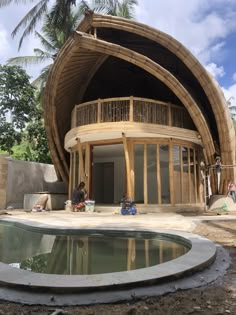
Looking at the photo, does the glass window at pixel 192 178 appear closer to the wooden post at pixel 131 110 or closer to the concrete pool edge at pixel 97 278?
the wooden post at pixel 131 110

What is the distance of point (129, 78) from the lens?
14406 millimetres

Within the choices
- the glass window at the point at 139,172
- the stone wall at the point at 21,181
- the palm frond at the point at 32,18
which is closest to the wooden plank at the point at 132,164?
the glass window at the point at 139,172

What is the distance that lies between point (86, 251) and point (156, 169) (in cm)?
639

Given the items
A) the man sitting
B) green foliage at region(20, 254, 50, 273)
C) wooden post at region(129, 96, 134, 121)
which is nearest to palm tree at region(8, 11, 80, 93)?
wooden post at region(129, 96, 134, 121)

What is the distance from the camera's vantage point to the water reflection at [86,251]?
3745 mm

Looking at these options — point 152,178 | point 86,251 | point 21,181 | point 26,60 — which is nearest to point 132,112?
point 152,178

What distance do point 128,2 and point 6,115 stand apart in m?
10.1

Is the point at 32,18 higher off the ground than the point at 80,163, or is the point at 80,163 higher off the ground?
the point at 32,18

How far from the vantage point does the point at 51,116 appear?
524 inches

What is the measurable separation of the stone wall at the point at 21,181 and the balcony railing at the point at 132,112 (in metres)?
4.58

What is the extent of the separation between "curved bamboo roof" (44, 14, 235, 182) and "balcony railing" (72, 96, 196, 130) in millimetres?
777

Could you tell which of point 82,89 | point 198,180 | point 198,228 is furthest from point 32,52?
point 198,228

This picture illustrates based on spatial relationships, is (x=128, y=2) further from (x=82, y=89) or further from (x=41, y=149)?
(x=41, y=149)

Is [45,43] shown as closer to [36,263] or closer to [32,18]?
[32,18]
